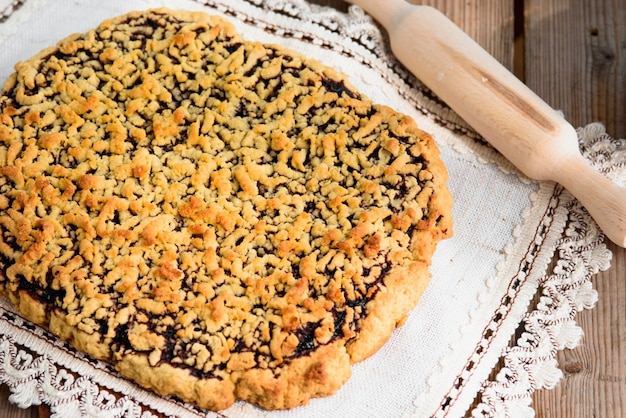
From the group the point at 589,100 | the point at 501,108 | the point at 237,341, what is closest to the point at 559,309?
the point at 501,108

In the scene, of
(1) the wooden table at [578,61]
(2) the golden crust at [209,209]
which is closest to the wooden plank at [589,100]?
(1) the wooden table at [578,61]

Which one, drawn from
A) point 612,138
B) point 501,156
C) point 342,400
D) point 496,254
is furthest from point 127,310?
point 612,138

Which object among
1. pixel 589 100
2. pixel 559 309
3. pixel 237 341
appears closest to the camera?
pixel 237 341

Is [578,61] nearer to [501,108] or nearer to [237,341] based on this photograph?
[501,108]

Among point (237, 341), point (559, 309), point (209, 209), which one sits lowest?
point (559, 309)

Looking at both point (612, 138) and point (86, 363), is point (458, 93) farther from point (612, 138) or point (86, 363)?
point (86, 363)

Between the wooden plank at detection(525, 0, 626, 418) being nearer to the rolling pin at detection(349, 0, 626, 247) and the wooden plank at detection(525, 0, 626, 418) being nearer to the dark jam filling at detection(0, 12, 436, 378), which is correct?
the rolling pin at detection(349, 0, 626, 247)
